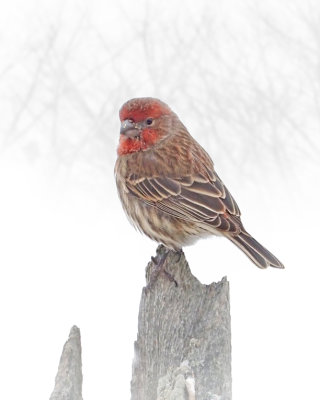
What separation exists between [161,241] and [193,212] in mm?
271

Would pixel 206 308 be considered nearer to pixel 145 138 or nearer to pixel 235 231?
pixel 235 231

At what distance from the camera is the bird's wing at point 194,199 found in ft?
14.5

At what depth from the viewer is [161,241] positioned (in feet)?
15.3

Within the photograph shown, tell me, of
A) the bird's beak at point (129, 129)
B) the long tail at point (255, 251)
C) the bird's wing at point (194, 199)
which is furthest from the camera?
the bird's beak at point (129, 129)

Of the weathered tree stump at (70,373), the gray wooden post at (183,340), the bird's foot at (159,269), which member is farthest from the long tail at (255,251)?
the weathered tree stump at (70,373)

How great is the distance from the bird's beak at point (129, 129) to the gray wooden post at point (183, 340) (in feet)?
3.77

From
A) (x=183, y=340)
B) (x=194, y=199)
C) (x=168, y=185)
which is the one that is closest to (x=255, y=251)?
(x=194, y=199)

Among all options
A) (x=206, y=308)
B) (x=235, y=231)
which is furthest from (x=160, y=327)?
(x=235, y=231)

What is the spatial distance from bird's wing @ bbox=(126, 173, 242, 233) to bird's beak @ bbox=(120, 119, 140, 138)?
0.24 metres

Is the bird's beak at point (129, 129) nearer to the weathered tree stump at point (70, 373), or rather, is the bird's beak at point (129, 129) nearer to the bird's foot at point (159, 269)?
the bird's foot at point (159, 269)

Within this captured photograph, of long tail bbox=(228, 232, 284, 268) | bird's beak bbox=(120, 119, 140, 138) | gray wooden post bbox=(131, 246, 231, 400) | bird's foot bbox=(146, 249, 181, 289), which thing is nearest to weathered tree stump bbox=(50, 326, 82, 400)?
gray wooden post bbox=(131, 246, 231, 400)

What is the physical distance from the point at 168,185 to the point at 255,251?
673 mm

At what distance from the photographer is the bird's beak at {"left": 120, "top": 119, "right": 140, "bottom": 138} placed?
4617 millimetres

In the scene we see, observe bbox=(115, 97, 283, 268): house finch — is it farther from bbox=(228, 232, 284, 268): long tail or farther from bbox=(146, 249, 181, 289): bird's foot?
bbox=(146, 249, 181, 289): bird's foot
